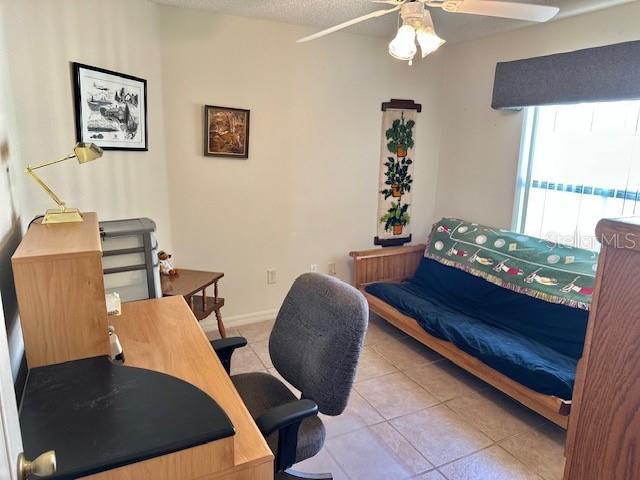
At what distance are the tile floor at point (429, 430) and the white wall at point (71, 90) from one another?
4.38 feet

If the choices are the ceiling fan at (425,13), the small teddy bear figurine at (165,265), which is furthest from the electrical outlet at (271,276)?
the ceiling fan at (425,13)

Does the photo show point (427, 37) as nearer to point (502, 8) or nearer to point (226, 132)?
point (502, 8)

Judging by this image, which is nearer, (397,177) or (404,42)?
(404,42)

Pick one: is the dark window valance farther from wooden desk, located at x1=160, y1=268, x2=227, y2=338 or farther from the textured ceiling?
wooden desk, located at x1=160, y1=268, x2=227, y2=338

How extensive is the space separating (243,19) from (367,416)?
2770mm

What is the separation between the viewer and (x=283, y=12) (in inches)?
116

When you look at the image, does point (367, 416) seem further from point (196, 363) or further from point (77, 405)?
point (77, 405)

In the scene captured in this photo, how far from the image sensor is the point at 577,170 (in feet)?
9.63

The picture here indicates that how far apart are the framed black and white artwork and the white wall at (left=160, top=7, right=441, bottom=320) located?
36 cm

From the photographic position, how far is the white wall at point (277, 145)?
120 inches

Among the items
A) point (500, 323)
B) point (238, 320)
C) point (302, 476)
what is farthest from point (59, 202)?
point (500, 323)

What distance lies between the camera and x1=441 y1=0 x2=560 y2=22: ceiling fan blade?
6.15 ft

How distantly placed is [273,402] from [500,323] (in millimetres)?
1837

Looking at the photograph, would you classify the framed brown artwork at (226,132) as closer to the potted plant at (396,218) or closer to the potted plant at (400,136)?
the potted plant at (400,136)
